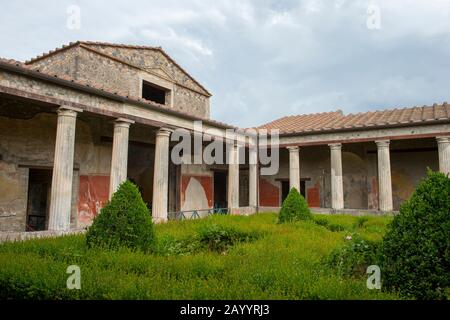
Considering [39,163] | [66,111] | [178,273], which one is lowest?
[178,273]

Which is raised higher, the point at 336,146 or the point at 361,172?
the point at 336,146

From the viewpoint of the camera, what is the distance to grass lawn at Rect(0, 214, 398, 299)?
3.18 meters

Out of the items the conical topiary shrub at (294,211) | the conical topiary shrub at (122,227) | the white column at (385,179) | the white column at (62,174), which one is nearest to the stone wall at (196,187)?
the conical topiary shrub at (294,211)

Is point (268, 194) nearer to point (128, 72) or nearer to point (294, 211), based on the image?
point (294, 211)

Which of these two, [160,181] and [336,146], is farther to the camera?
[336,146]

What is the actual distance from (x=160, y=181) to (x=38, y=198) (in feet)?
15.5

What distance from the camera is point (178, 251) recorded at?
5531mm

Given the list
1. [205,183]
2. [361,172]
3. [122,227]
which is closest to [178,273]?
[122,227]

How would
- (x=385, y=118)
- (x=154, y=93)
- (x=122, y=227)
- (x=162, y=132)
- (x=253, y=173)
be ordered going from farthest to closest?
1. (x=253, y=173)
2. (x=154, y=93)
3. (x=385, y=118)
4. (x=162, y=132)
5. (x=122, y=227)

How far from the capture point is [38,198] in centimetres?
1158

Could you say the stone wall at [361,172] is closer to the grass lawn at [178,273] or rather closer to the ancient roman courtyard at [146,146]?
the ancient roman courtyard at [146,146]
